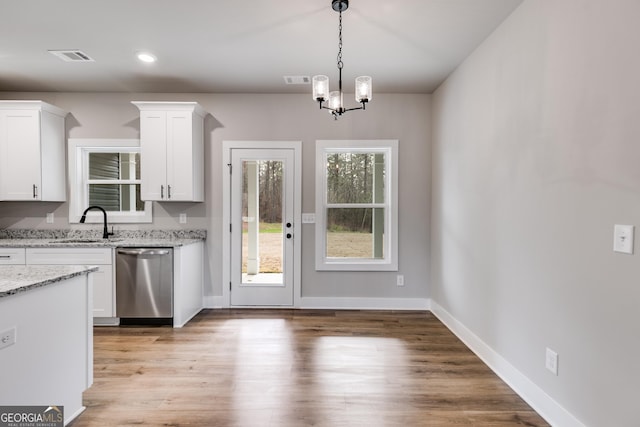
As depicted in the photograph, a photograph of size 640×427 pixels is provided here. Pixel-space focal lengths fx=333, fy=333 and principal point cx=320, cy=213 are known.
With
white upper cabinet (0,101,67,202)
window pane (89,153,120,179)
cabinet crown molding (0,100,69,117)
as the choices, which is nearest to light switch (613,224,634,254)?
window pane (89,153,120,179)

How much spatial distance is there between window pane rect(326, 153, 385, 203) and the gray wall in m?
0.25

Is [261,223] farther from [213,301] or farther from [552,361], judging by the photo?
[552,361]

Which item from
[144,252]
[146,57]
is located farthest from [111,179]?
[146,57]

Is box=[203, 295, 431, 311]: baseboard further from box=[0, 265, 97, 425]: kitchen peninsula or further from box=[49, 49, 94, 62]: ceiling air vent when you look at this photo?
box=[49, 49, 94, 62]: ceiling air vent

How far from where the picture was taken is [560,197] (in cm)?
195

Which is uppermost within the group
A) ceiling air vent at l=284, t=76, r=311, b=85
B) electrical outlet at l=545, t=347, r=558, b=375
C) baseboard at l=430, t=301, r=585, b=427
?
ceiling air vent at l=284, t=76, r=311, b=85

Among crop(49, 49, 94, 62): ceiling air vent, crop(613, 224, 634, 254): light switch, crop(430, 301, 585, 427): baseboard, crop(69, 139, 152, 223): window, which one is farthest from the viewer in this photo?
crop(69, 139, 152, 223): window

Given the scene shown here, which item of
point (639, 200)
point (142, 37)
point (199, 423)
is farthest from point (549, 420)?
point (142, 37)

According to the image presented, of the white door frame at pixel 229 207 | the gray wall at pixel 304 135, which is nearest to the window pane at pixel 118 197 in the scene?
the gray wall at pixel 304 135

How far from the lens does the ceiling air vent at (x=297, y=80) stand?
12.1 ft

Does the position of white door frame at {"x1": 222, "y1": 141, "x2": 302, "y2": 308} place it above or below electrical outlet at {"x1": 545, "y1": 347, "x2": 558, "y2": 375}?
above

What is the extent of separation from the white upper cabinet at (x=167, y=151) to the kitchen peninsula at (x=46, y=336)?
195cm

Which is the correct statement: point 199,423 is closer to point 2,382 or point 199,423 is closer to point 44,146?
point 2,382

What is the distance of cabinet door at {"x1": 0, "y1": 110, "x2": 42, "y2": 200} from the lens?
377 centimetres
